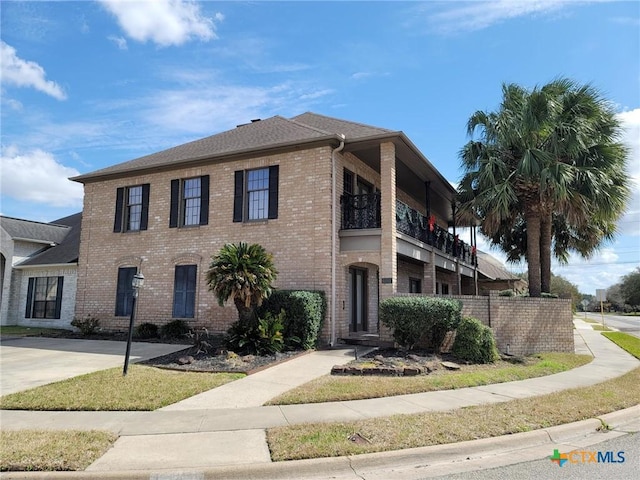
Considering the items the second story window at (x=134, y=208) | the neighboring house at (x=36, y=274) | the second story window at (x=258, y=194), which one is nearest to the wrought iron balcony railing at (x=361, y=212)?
the second story window at (x=258, y=194)

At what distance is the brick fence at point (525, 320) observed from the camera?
1380 cm

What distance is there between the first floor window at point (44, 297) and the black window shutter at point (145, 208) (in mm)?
5525

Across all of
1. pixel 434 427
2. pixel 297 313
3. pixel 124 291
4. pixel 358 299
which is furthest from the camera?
pixel 124 291

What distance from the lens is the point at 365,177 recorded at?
56.2 ft

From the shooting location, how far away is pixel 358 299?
16797 mm

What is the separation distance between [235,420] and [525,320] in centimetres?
1057

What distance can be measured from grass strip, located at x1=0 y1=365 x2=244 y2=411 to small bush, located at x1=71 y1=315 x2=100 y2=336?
7.92 m

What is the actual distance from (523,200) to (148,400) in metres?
14.2

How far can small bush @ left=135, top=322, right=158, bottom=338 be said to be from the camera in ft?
52.3

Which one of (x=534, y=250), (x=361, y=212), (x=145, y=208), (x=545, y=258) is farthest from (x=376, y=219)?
(x=145, y=208)

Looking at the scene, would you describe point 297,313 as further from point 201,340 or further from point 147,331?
Result: point 147,331

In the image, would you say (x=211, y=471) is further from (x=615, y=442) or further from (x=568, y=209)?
(x=568, y=209)

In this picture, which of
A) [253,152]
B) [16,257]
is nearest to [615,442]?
[253,152]

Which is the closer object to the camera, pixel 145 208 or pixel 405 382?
pixel 405 382
